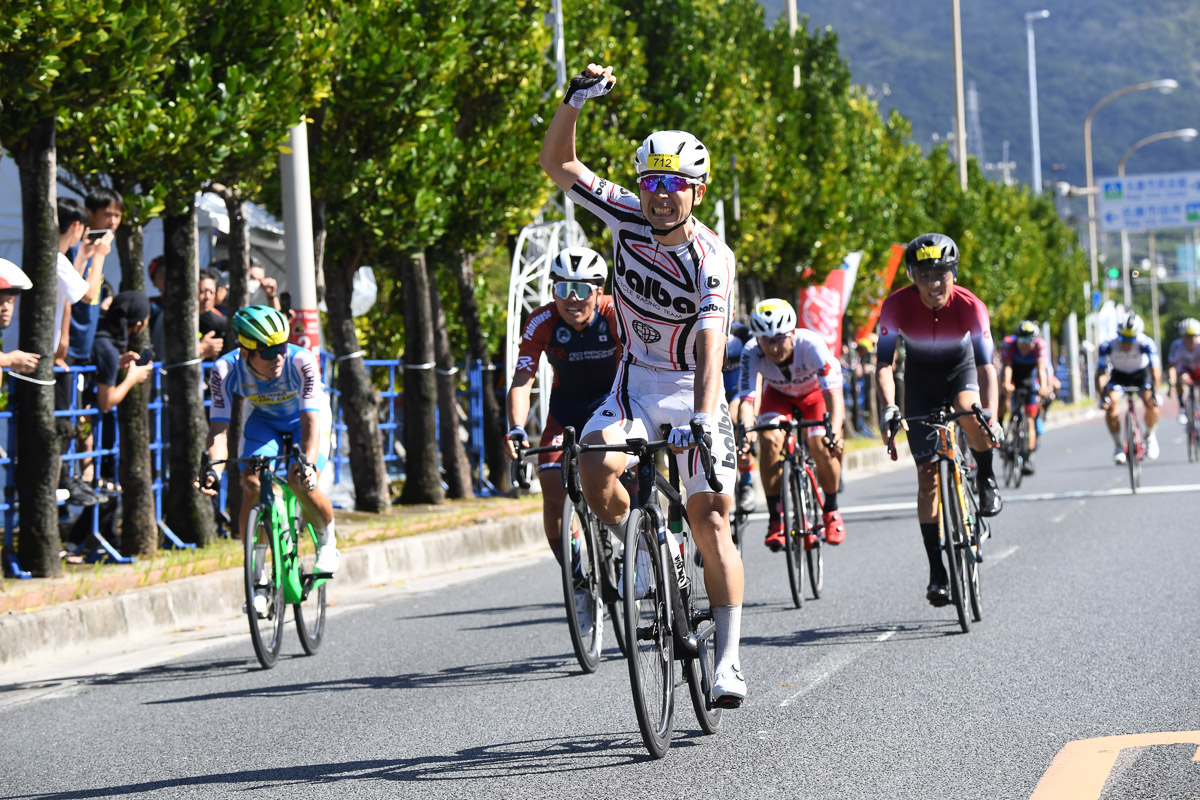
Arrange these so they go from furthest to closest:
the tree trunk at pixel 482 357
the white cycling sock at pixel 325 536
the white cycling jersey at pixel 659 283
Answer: the tree trunk at pixel 482 357 < the white cycling sock at pixel 325 536 < the white cycling jersey at pixel 659 283

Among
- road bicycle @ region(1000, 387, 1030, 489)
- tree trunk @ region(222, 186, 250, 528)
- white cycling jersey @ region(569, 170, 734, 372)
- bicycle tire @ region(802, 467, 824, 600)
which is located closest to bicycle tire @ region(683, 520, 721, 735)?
white cycling jersey @ region(569, 170, 734, 372)

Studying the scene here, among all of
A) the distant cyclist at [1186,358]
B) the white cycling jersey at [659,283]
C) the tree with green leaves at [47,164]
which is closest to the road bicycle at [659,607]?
the white cycling jersey at [659,283]

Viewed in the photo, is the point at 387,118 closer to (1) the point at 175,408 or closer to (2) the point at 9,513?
(1) the point at 175,408

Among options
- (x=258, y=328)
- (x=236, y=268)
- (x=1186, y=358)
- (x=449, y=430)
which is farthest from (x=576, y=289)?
(x=1186, y=358)

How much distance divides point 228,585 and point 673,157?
6097mm

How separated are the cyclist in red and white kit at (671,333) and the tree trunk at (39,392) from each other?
5.33m

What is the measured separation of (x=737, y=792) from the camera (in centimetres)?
559

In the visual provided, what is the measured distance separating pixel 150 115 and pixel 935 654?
6.84 meters

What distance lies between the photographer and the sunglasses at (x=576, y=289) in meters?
8.63

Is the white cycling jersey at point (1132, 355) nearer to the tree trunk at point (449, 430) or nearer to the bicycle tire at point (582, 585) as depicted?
the tree trunk at point (449, 430)

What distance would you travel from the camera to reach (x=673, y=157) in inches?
246

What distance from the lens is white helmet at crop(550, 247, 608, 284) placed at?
858 cm

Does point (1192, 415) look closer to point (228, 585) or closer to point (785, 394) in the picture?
point (785, 394)

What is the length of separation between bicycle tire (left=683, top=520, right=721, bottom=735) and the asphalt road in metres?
0.10
